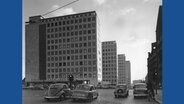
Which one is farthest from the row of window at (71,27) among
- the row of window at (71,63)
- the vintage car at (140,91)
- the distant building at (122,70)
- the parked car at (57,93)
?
the parked car at (57,93)

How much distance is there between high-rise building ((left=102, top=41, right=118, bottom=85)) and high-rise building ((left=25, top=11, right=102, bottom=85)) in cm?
1583

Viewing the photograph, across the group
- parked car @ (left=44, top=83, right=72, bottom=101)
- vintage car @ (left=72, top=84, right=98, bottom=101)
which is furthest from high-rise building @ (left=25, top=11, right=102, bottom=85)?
vintage car @ (left=72, top=84, right=98, bottom=101)

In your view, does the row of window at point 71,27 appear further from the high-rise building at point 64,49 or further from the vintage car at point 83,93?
the vintage car at point 83,93

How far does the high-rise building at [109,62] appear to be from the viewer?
9500 centimetres

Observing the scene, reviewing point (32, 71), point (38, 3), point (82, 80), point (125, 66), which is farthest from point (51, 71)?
point (38, 3)

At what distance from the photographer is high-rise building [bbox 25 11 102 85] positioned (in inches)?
3017

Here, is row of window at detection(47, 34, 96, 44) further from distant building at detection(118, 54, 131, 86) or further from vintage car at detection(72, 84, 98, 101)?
vintage car at detection(72, 84, 98, 101)

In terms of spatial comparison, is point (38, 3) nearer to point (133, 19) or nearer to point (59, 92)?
point (133, 19)

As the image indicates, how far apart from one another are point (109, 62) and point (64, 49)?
2391 centimetres

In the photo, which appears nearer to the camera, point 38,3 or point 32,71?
point 38,3

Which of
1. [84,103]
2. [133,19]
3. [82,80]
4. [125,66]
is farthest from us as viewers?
[125,66]

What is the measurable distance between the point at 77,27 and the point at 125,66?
4755 cm

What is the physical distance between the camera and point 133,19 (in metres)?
9.87

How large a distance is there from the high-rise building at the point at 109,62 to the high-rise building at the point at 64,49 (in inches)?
623
